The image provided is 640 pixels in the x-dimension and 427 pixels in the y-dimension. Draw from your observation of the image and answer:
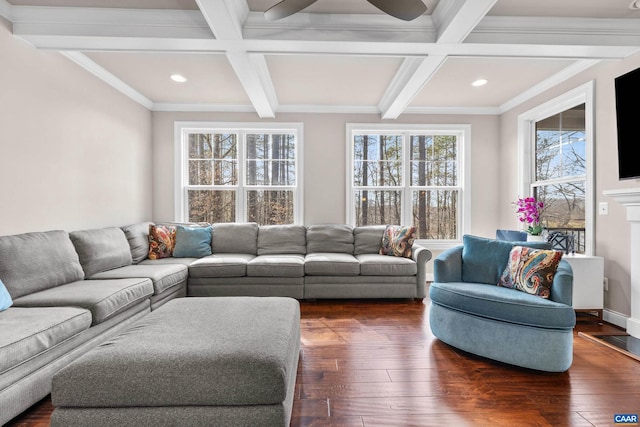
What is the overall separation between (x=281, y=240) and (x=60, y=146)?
8.25ft

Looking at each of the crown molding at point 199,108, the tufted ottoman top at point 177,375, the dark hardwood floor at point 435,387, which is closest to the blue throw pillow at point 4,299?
the dark hardwood floor at point 435,387

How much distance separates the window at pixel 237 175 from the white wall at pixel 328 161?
226 mm

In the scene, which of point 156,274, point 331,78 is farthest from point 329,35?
point 156,274

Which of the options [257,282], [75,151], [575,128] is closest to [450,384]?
[257,282]

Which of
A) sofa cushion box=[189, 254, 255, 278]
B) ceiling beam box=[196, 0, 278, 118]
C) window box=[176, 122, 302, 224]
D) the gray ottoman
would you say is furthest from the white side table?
ceiling beam box=[196, 0, 278, 118]

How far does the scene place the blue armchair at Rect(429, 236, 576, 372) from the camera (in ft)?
6.67

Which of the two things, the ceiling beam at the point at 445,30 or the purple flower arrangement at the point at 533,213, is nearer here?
the ceiling beam at the point at 445,30

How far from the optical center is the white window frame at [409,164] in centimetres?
466

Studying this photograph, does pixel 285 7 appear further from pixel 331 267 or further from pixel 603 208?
pixel 603 208

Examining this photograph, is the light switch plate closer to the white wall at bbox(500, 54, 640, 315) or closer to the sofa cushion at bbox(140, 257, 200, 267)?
the white wall at bbox(500, 54, 640, 315)

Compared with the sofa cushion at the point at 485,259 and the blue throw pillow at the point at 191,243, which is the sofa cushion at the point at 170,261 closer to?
the blue throw pillow at the point at 191,243

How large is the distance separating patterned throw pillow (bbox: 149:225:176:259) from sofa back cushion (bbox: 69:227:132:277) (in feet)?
1.23

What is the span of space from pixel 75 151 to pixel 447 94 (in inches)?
170

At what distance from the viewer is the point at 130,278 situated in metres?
2.77
